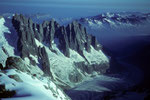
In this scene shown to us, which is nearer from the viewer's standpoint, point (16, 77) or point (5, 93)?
point (5, 93)

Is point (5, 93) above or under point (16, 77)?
under

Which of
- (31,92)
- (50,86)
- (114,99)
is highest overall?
(31,92)

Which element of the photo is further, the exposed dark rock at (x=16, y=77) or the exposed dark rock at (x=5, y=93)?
the exposed dark rock at (x=16, y=77)

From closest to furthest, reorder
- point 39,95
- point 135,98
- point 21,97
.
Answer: point 21,97 → point 39,95 → point 135,98

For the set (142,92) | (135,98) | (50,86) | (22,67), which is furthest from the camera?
(142,92)

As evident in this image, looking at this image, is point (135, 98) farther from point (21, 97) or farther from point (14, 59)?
point (21, 97)

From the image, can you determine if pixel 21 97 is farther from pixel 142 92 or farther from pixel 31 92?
pixel 142 92

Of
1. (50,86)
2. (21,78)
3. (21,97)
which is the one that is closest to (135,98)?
(50,86)

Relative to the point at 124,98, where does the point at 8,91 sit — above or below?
above

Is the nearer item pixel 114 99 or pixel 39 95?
pixel 39 95

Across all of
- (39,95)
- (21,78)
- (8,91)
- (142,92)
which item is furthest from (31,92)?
(142,92)

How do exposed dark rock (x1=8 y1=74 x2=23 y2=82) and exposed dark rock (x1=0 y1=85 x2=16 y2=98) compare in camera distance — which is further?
exposed dark rock (x1=8 y1=74 x2=23 y2=82)
